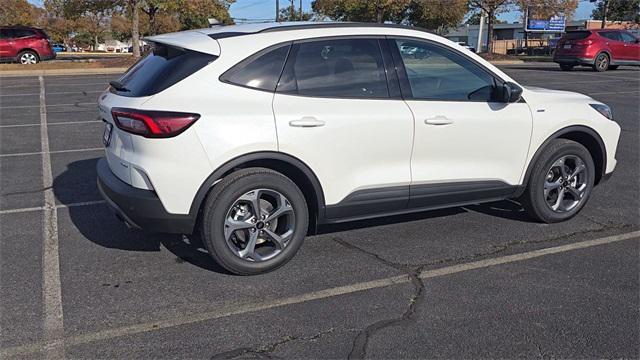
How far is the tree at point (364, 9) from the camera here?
36.8 m

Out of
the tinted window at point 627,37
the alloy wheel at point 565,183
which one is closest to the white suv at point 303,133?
the alloy wheel at point 565,183

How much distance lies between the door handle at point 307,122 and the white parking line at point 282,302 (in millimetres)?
1132

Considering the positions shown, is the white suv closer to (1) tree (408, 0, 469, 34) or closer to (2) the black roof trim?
(2) the black roof trim

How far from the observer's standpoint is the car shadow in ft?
14.8

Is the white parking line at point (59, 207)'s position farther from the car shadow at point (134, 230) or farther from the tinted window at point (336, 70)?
the tinted window at point (336, 70)

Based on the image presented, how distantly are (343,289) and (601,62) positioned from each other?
23396 mm

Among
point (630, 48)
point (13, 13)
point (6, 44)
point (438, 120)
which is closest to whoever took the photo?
point (438, 120)

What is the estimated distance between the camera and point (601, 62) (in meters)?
23.5

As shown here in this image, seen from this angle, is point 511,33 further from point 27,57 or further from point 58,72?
point 58,72

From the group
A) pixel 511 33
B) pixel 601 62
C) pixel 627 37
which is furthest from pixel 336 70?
pixel 511 33

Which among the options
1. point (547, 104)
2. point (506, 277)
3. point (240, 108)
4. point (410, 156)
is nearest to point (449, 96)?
point (410, 156)

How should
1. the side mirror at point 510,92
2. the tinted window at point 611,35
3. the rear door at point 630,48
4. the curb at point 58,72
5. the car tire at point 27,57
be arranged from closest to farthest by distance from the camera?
the side mirror at point 510,92
the curb at point 58,72
the tinted window at point 611,35
the rear door at point 630,48
the car tire at point 27,57

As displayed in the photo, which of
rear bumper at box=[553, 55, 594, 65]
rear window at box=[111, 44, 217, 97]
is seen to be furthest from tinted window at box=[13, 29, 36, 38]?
rear window at box=[111, 44, 217, 97]

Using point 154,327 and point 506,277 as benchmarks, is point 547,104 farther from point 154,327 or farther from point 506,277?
point 154,327
